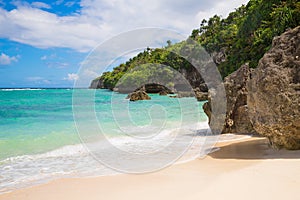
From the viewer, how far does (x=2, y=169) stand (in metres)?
6.03

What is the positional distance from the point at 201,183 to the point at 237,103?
5710 mm

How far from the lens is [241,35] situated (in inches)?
1215

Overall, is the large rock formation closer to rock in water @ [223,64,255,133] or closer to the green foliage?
rock in water @ [223,64,255,133]

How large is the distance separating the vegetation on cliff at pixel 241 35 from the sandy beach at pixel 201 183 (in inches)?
373

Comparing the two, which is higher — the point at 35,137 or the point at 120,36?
the point at 120,36

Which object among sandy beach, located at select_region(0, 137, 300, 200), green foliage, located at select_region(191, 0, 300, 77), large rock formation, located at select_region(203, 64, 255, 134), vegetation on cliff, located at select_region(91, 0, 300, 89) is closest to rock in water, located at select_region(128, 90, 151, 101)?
vegetation on cliff, located at select_region(91, 0, 300, 89)

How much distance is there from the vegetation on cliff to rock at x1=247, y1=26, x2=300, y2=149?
951 centimetres

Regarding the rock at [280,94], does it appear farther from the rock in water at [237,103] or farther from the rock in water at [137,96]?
the rock in water at [137,96]

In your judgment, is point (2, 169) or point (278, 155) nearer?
point (278, 155)

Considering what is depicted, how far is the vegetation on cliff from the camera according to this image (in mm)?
18547

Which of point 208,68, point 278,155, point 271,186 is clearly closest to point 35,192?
point 271,186

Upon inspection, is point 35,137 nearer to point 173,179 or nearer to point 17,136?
point 17,136

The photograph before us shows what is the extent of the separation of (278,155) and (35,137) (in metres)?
9.29

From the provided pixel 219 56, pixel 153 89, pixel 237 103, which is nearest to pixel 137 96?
pixel 219 56
